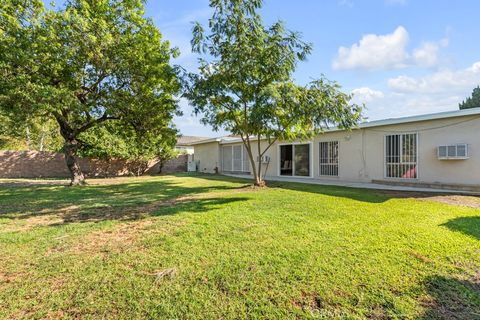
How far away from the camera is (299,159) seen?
51.5ft

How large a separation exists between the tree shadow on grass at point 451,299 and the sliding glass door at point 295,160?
12.0m

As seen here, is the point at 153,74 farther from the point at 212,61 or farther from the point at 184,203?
the point at 184,203

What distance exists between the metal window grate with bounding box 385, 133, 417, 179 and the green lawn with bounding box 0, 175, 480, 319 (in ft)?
15.9

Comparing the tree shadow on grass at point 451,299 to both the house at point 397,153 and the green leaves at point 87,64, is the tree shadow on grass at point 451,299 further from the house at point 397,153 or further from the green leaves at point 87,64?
the green leaves at point 87,64

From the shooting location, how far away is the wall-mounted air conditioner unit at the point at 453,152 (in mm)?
9117

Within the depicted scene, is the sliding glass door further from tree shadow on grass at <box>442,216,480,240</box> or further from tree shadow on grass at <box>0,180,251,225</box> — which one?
tree shadow on grass at <box>442,216,480,240</box>

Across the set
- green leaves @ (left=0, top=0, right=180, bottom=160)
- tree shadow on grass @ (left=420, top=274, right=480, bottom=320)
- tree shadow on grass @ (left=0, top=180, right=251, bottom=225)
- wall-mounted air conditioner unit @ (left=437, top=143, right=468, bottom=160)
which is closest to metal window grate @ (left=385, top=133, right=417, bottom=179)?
wall-mounted air conditioner unit @ (left=437, top=143, right=468, bottom=160)

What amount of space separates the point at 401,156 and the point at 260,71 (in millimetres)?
6925

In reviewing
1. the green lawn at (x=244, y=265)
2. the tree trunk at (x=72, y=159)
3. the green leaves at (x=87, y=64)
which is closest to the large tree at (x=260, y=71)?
the green leaves at (x=87, y=64)

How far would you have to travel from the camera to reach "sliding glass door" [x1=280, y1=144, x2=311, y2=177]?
15.2m

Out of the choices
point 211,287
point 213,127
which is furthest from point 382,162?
point 211,287

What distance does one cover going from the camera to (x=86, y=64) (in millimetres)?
10664

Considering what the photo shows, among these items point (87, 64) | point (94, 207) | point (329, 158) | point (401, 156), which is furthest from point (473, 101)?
point (94, 207)

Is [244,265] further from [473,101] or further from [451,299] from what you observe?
[473,101]
